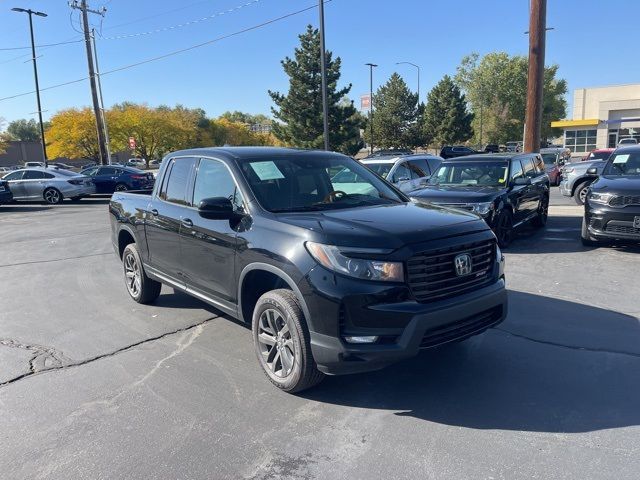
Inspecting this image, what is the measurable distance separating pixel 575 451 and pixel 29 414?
12.3ft

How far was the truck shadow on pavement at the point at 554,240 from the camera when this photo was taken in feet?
29.0

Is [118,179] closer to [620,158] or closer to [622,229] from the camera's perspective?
[620,158]

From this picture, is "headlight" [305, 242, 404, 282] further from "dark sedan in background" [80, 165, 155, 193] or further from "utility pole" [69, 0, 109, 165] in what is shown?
"utility pole" [69, 0, 109, 165]

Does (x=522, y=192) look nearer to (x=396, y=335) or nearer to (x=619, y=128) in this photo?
(x=396, y=335)

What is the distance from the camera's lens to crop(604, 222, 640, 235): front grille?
777 centimetres

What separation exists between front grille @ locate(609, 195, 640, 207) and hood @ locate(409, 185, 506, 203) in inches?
70.0

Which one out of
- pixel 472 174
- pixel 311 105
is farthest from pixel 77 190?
pixel 311 105

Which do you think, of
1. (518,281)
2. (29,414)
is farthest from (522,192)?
(29,414)

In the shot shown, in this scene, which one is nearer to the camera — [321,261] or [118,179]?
[321,261]

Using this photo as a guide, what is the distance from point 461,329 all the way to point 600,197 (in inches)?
230

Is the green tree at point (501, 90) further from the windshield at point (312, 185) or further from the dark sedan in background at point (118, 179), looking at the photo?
the windshield at point (312, 185)

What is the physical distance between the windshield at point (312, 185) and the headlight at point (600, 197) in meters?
4.87

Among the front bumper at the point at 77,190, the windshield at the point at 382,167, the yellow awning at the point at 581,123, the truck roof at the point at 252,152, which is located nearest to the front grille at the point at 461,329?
the truck roof at the point at 252,152

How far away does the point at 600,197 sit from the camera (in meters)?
8.11
